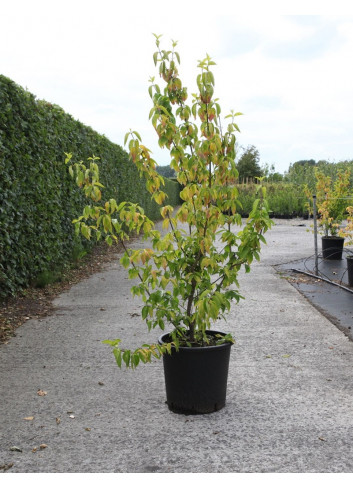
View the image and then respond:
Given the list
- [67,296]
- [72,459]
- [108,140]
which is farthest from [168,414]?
[108,140]

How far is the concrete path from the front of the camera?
281 centimetres

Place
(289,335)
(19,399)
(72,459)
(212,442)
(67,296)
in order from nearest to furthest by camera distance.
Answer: (72,459) < (212,442) < (19,399) < (289,335) < (67,296)

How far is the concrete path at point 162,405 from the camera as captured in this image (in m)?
2.81

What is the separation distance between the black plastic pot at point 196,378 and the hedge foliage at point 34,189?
3.17 metres

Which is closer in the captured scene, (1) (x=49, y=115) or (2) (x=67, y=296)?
(2) (x=67, y=296)

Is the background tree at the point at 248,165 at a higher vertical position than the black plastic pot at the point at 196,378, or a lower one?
higher

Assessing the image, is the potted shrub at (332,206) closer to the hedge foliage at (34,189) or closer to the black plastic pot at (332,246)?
the black plastic pot at (332,246)

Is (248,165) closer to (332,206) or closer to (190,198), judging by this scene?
(332,206)

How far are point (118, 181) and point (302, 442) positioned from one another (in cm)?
1104

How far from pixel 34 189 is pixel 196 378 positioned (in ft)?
14.3

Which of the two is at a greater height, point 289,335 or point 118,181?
point 118,181

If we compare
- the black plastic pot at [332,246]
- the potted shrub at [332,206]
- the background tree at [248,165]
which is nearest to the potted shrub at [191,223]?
the potted shrub at [332,206]

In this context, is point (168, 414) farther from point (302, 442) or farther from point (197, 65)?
point (197, 65)

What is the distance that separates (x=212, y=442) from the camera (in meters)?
2.99
